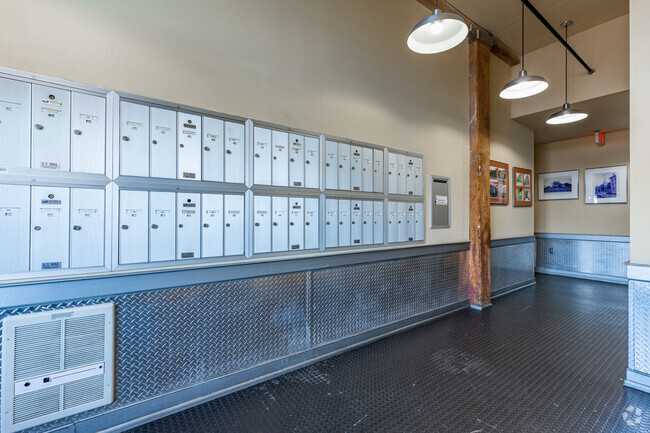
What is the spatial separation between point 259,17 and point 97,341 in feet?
8.67

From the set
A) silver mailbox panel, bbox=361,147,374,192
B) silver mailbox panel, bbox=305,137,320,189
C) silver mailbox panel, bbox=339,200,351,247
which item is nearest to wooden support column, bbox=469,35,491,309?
silver mailbox panel, bbox=361,147,374,192

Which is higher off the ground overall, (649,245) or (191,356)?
(649,245)

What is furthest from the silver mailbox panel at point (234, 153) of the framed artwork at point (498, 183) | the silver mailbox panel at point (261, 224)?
the framed artwork at point (498, 183)

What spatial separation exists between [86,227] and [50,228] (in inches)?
6.2

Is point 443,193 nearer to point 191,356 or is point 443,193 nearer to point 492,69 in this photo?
point 492,69

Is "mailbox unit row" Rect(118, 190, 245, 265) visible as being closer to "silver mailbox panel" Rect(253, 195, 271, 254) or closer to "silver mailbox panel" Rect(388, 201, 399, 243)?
"silver mailbox panel" Rect(253, 195, 271, 254)

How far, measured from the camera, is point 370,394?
2.14 meters

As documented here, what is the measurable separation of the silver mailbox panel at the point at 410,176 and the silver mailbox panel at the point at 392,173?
0.75ft

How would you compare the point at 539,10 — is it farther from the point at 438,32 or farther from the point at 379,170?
the point at 379,170

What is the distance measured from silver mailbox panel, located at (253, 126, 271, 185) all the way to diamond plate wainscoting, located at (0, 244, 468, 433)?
2.40 feet

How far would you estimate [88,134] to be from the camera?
1702 millimetres

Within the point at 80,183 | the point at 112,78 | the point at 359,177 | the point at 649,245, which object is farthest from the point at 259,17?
the point at 649,245

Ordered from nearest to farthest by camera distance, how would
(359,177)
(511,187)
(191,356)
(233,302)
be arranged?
(191,356), (233,302), (359,177), (511,187)

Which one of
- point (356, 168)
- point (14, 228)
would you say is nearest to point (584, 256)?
point (356, 168)
